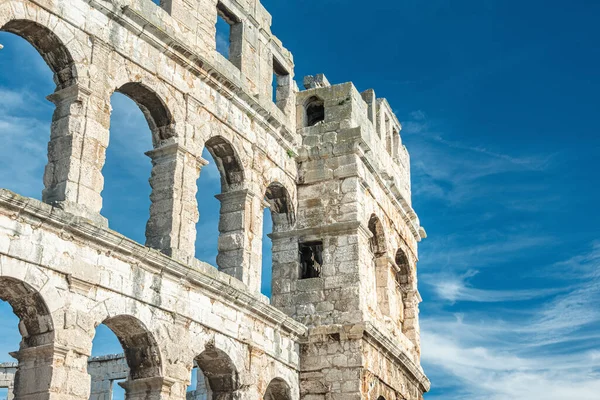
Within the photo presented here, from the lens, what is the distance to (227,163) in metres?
15.7

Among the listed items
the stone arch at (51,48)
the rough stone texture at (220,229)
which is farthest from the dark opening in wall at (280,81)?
the stone arch at (51,48)

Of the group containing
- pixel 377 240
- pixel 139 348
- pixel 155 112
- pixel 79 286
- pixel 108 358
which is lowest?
pixel 139 348

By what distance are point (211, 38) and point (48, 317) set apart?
633 cm

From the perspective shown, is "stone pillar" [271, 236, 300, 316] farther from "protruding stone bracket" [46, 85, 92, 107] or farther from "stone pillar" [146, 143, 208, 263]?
"protruding stone bracket" [46, 85, 92, 107]

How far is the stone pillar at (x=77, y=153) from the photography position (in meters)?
11.9

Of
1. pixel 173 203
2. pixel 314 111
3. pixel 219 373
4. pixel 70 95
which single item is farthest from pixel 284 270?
pixel 70 95

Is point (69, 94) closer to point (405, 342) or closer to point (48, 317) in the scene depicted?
point (48, 317)

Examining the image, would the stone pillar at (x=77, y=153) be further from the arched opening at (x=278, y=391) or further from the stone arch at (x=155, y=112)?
the arched opening at (x=278, y=391)

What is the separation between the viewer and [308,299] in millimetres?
16734

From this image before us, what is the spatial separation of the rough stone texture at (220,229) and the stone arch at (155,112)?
21mm

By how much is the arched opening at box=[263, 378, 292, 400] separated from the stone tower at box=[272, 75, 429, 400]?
1.33 feet

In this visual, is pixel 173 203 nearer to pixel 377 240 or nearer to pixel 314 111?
pixel 314 111

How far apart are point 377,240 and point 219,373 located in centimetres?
580

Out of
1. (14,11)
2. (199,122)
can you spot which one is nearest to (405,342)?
(199,122)
